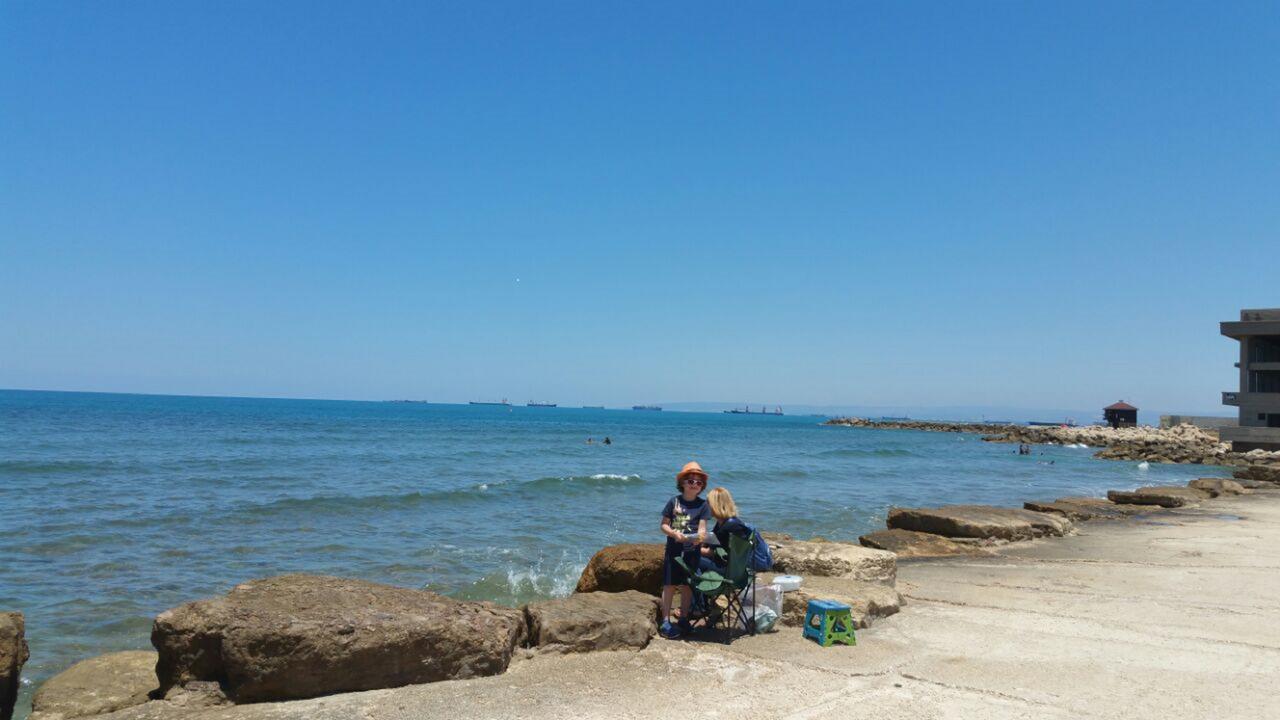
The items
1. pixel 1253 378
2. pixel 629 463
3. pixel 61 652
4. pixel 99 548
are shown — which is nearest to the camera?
pixel 61 652

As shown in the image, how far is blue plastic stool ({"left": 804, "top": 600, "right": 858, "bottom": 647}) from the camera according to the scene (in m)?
6.79

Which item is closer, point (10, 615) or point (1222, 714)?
point (1222, 714)

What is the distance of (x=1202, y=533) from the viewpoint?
14773 millimetres

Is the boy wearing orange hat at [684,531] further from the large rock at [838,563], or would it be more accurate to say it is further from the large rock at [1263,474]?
the large rock at [1263,474]

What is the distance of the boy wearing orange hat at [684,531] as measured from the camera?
704 centimetres

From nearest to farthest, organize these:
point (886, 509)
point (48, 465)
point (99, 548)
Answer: point (99, 548), point (886, 509), point (48, 465)

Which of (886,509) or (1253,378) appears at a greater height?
(1253,378)

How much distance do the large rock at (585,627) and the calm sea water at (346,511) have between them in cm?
463

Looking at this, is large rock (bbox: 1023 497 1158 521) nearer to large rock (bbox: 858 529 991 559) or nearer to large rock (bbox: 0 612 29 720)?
large rock (bbox: 858 529 991 559)

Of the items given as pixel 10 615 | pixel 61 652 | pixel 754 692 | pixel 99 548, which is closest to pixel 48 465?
pixel 99 548

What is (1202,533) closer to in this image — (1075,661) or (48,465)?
(1075,661)

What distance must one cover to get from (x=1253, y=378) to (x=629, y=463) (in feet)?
136

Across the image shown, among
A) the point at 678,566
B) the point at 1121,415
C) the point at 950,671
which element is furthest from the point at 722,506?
the point at 1121,415

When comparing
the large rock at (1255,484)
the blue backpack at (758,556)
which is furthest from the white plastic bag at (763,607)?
the large rock at (1255,484)
